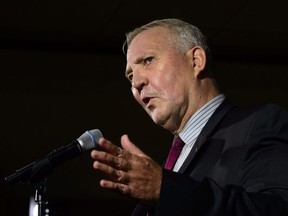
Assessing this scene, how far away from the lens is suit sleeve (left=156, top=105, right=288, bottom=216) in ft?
4.80

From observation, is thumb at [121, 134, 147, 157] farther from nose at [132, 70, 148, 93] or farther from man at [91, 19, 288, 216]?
nose at [132, 70, 148, 93]

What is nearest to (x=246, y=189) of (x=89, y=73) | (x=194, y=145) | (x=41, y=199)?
(x=194, y=145)

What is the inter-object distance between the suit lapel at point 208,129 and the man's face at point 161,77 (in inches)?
4.8

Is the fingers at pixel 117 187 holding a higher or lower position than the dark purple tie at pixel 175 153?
lower

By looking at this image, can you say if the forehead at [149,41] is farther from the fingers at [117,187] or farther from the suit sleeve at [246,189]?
the fingers at [117,187]

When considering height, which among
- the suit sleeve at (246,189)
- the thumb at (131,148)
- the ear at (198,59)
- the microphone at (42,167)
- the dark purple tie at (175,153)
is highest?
the ear at (198,59)

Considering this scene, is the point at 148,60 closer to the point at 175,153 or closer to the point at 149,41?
the point at 149,41

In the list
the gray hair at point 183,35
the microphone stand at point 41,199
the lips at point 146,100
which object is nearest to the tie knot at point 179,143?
the lips at point 146,100

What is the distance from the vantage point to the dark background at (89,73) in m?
3.71

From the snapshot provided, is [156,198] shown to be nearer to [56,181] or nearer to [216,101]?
[216,101]

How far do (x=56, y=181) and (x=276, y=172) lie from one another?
3027 mm

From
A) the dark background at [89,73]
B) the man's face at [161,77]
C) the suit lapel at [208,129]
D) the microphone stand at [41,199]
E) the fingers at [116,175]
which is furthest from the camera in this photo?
the dark background at [89,73]

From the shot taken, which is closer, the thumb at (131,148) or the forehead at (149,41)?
the thumb at (131,148)

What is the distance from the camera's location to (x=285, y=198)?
151cm
